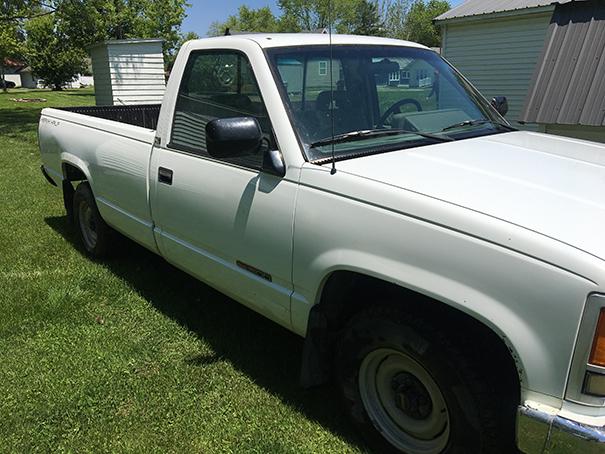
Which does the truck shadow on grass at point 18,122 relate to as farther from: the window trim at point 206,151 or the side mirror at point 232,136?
the side mirror at point 232,136

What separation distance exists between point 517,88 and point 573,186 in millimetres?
14006

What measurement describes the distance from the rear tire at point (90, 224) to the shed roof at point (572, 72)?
6.60 meters

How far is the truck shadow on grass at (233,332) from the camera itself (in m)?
3.15

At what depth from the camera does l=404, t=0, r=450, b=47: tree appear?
69.2 metres

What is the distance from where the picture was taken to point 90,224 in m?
5.22

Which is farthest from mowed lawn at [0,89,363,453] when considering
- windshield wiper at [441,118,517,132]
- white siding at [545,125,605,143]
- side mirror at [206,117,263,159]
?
white siding at [545,125,605,143]

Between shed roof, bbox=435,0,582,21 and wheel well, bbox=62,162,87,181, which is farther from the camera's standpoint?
shed roof, bbox=435,0,582,21

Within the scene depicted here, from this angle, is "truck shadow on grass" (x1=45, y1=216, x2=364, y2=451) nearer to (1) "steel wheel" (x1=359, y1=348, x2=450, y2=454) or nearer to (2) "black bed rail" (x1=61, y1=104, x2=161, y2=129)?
(1) "steel wheel" (x1=359, y1=348, x2=450, y2=454)

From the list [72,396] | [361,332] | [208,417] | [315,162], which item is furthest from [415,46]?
[72,396]

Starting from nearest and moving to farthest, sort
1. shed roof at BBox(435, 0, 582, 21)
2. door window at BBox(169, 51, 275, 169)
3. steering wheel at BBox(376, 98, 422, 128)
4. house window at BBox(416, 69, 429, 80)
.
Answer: door window at BBox(169, 51, 275, 169) < steering wheel at BBox(376, 98, 422, 128) < house window at BBox(416, 69, 429, 80) < shed roof at BBox(435, 0, 582, 21)

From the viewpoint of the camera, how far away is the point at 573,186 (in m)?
2.29

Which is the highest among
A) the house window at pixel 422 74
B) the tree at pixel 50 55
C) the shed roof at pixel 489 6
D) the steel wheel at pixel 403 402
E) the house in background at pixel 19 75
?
the shed roof at pixel 489 6

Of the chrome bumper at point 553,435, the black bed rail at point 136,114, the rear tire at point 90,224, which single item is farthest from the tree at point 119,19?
the chrome bumper at point 553,435

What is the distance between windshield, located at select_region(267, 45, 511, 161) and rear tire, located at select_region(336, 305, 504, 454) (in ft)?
2.86
